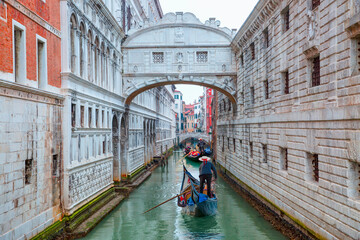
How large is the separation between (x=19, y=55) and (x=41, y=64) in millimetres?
1017

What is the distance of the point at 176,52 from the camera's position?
52.3ft

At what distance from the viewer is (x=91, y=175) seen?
11211 mm

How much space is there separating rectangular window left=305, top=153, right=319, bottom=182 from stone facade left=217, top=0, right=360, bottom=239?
0.8 inches

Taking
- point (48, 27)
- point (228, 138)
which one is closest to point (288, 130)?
point (48, 27)

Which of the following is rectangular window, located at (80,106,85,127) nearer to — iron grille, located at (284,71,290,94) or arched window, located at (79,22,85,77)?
arched window, located at (79,22,85,77)

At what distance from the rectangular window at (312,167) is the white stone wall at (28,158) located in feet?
19.3

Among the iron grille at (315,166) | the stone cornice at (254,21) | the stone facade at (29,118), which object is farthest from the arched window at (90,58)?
the iron grille at (315,166)

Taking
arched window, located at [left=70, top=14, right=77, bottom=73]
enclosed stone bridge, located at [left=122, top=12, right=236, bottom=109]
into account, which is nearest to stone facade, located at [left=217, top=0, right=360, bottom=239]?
enclosed stone bridge, located at [left=122, top=12, right=236, bottom=109]

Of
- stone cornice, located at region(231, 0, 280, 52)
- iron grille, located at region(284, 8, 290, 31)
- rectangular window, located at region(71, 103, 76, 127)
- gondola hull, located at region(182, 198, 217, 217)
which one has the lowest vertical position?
gondola hull, located at region(182, 198, 217, 217)

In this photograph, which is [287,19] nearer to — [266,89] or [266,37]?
[266,37]

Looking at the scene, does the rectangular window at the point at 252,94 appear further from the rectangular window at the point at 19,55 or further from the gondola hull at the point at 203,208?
the rectangular window at the point at 19,55

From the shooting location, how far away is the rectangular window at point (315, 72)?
Result: 304 inches

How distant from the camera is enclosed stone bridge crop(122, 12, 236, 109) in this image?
15.9 meters

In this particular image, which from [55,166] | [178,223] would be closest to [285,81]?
[178,223]
